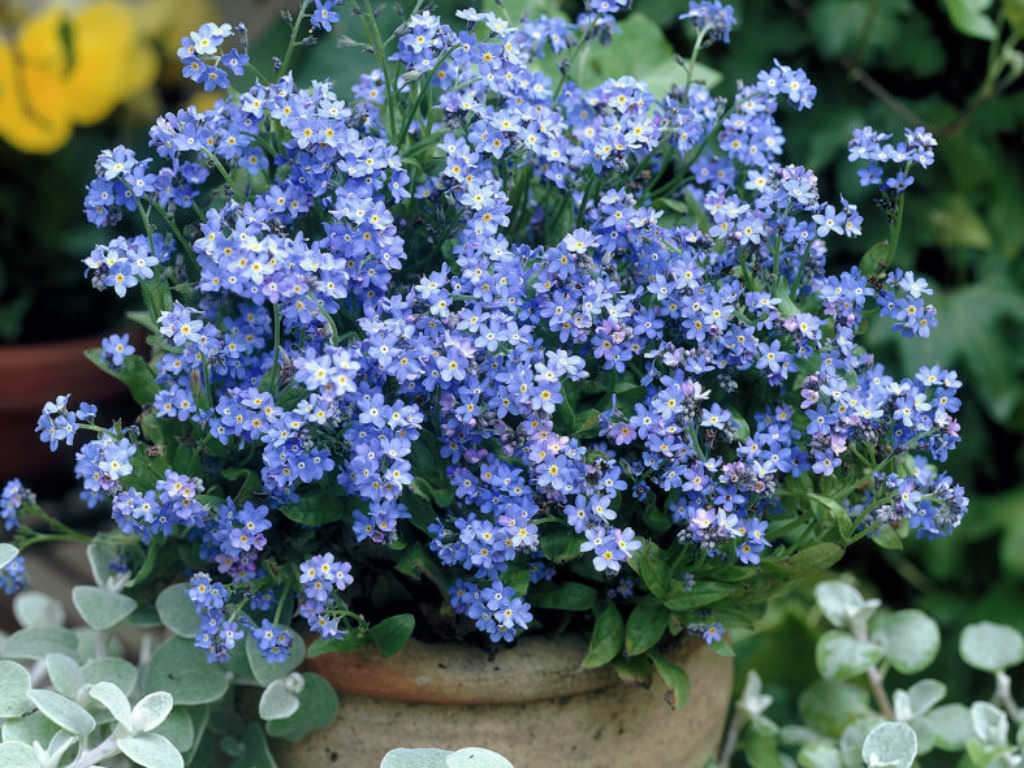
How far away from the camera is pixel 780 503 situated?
0.98 meters

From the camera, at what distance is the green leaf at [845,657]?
114 centimetres

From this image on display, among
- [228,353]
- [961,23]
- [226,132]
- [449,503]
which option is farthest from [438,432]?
[961,23]

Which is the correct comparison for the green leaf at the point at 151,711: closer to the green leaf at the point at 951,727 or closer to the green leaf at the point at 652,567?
the green leaf at the point at 652,567

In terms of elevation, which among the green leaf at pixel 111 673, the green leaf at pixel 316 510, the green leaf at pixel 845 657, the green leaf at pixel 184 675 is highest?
the green leaf at pixel 316 510

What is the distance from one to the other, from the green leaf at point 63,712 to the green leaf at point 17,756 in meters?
0.03

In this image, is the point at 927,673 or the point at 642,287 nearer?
the point at 642,287

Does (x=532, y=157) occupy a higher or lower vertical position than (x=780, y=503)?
higher

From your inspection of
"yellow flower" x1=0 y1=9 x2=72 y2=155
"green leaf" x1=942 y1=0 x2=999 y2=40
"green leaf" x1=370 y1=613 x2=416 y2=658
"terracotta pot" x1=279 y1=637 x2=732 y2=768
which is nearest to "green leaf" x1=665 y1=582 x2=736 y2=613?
"terracotta pot" x1=279 y1=637 x2=732 y2=768

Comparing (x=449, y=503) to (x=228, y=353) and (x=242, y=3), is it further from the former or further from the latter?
(x=242, y=3)

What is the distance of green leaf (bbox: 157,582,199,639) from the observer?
3.15 ft

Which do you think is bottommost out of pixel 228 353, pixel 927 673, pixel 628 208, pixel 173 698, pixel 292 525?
pixel 927 673

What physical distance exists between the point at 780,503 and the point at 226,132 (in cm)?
56

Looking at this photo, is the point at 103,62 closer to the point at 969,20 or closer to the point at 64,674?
the point at 64,674

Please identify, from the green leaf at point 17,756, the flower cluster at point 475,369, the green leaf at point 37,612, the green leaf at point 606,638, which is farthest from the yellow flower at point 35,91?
the green leaf at point 606,638
